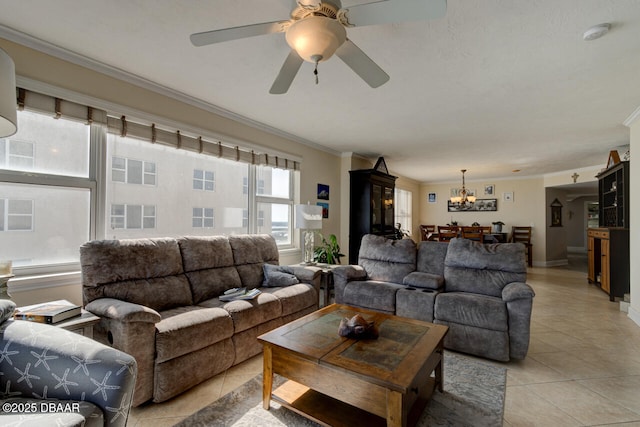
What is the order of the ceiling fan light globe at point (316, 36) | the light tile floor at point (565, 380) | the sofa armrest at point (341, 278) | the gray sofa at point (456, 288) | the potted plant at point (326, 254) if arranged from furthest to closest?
1. the potted plant at point (326, 254)
2. the sofa armrest at point (341, 278)
3. the gray sofa at point (456, 288)
4. the light tile floor at point (565, 380)
5. the ceiling fan light globe at point (316, 36)

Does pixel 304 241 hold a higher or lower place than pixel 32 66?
lower

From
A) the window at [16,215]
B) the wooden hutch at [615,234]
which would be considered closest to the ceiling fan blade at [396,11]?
the window at [16,215]

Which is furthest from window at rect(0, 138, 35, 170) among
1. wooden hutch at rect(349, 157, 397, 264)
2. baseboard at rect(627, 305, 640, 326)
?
baseboard at rect(627, 305, 640, 326)

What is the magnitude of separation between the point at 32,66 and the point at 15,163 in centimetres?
71

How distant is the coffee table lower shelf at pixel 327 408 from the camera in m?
1.56

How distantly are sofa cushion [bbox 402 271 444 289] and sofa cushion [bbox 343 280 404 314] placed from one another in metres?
0.11

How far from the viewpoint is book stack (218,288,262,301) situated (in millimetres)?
2557

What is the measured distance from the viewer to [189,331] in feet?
6.48

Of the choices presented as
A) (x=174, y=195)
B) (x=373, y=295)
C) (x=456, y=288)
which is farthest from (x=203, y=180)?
(x=456, y=288)

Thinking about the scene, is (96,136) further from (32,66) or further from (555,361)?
(555,361)

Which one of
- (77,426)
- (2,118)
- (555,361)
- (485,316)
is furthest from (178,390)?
(555,361)

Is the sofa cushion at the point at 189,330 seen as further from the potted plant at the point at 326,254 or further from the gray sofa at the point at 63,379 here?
the potted plant at the point at 326,254

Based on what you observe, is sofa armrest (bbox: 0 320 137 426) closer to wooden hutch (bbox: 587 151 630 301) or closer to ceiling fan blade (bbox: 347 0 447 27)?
ceiling fan blade (bbox: 347 0 447 27)

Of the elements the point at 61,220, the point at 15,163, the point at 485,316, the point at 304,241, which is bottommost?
the point at 485,316
